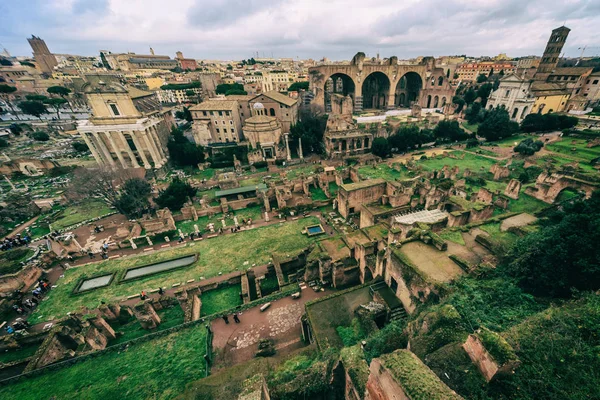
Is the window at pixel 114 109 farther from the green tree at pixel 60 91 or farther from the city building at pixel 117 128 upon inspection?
the green tree at pixel 60 91

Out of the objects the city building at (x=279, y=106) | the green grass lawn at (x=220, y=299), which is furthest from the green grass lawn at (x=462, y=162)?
the green grass lawn at (x=220, y=299)

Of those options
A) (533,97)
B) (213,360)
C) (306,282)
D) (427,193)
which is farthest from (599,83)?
(213,360)

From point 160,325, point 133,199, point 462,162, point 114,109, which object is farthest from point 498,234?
point 114,109

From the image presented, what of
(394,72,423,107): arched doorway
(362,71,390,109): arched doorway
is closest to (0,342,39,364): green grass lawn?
Answer: (362,71,390,109): arched doorway

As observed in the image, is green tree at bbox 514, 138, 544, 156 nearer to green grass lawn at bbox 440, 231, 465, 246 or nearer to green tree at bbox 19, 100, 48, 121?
green grass lawn at bbox 440, 231, 465, 246

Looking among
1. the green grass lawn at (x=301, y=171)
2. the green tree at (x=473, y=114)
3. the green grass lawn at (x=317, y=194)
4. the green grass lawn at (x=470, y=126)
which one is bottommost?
the green grass lawn at (x=317, y=194)

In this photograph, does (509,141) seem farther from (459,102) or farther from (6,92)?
(6,92)
